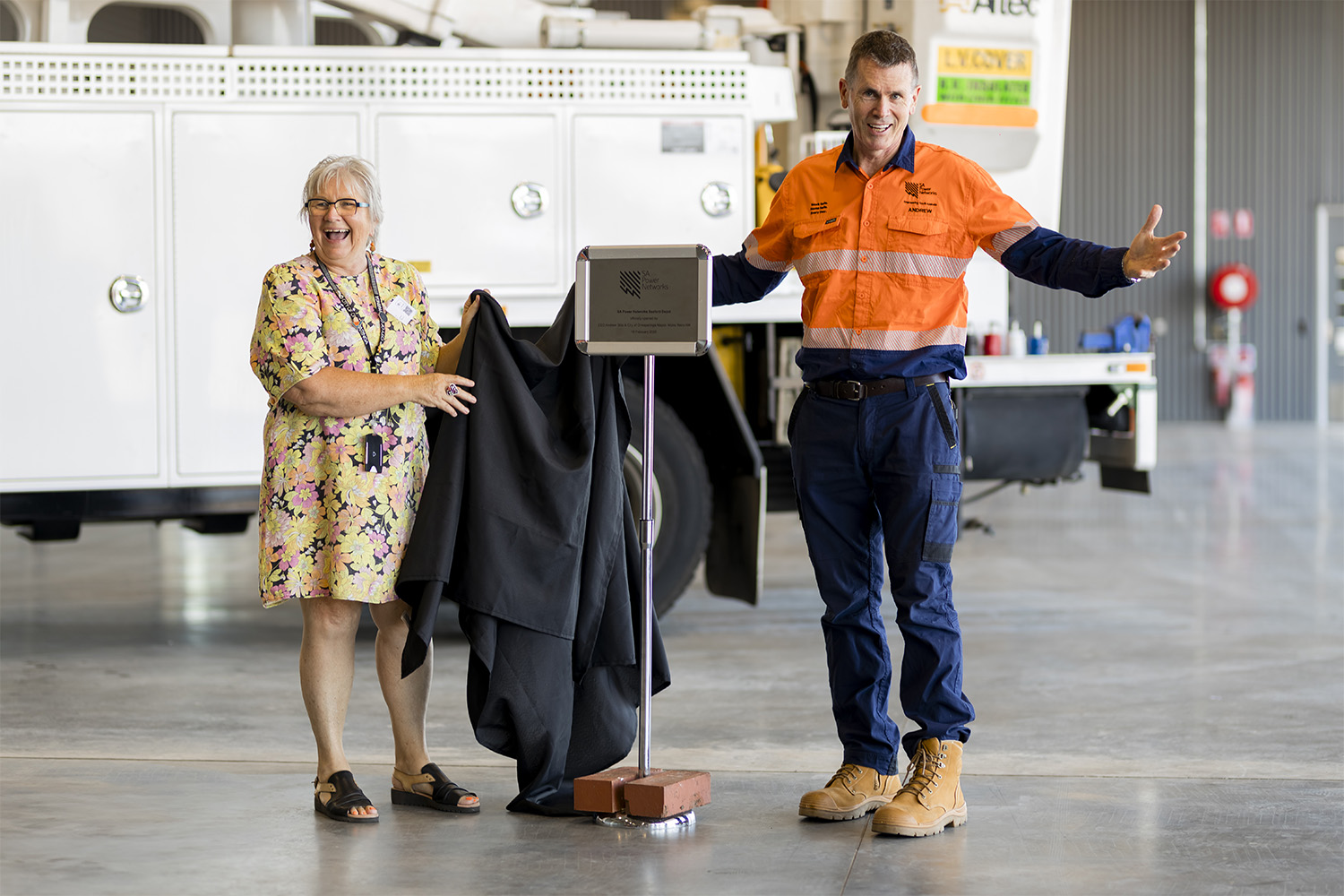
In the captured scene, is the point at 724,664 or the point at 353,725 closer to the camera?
the point at 353,725

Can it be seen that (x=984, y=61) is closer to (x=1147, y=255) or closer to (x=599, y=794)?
(x=1147, y=255)

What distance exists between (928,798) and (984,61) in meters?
3.68

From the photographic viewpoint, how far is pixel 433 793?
3.92m

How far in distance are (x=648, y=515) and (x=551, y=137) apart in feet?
8.00

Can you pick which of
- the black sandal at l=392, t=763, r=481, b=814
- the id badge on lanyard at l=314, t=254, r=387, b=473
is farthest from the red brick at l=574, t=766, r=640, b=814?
the id badge on lanyard at l=314, t=254, r=387, b=473

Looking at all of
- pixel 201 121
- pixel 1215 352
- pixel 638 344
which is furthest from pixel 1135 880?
→ pixel 1215 352

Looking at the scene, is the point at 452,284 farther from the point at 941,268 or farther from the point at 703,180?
the point at 941,268

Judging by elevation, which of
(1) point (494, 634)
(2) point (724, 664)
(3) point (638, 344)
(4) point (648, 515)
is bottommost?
(2) point (724, 664)

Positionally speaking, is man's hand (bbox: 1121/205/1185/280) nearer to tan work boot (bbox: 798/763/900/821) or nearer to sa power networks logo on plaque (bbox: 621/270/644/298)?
sa power networks logo on plaque (bbox: 621/270/644/298)

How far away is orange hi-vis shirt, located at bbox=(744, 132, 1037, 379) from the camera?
3693 millimetres

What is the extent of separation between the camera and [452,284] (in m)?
5.76

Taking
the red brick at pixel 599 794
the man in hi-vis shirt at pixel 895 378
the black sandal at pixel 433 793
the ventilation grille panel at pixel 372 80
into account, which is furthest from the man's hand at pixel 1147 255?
the ventilation grille panel at pixel 372 80

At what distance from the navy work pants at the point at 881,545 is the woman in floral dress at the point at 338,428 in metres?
0.94

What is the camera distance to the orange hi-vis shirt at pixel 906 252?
3.69 meters
